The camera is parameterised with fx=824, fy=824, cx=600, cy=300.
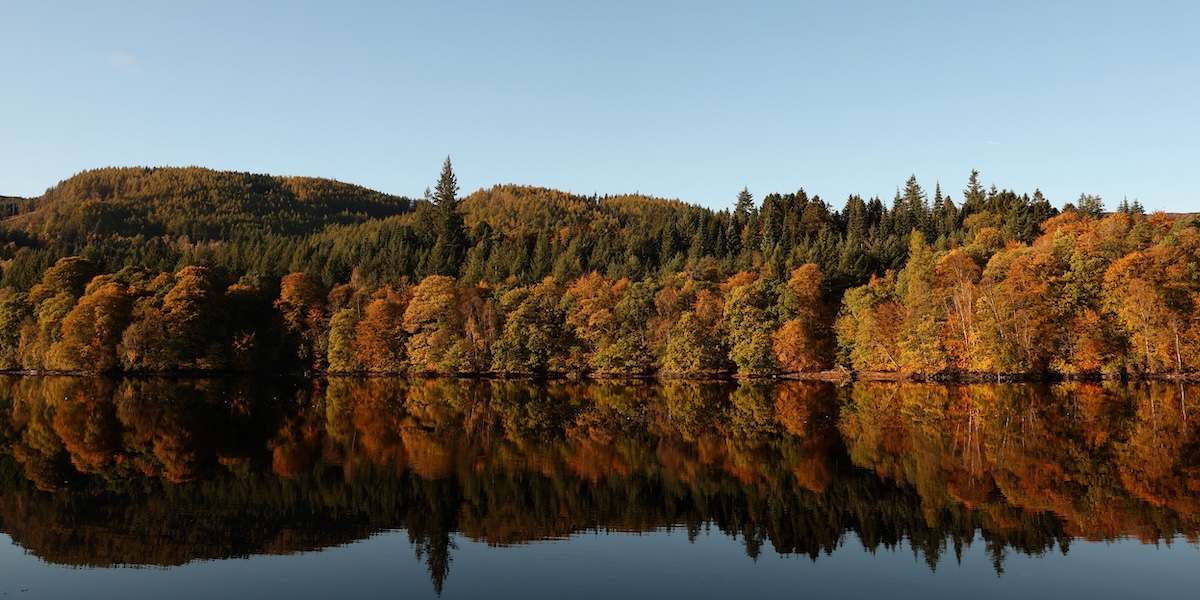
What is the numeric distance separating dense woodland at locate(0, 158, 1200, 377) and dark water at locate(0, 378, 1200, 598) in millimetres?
35979

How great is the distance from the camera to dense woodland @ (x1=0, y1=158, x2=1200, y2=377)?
7319cm

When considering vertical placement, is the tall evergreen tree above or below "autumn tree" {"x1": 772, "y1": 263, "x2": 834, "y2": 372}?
above

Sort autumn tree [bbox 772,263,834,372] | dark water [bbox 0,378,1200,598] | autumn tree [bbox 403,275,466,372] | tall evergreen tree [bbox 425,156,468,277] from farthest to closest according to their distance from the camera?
tall evergreen tree [bbox 425,156,468,277]
autumn tree [bbox 403,275,466,372]
autumn tree [bbox 772,263,834,372]
dark water [bbox 0,378,1200,598]

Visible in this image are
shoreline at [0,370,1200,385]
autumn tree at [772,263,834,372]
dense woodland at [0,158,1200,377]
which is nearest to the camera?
shoreline at [0,370,1200,385]

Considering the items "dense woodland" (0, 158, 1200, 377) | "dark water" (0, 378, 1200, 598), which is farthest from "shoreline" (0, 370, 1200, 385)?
"dark water" (0, 378, 1200, 598)

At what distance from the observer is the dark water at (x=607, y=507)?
15539 millimetres

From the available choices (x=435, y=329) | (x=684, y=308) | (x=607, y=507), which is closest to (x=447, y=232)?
(x=435, y=329)

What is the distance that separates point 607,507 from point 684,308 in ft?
245

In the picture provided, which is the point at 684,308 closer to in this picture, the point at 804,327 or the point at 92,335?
the point at 804,327

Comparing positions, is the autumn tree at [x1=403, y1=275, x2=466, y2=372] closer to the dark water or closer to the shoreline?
the shoreline

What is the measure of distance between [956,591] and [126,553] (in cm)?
1650

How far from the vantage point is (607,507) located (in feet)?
69.6

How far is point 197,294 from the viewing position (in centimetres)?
9962

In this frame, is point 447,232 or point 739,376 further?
point 447,232
